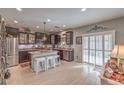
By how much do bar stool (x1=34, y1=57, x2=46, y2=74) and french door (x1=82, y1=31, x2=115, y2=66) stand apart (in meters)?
2.31

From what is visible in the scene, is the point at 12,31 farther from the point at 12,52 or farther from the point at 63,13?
the point at 63,13

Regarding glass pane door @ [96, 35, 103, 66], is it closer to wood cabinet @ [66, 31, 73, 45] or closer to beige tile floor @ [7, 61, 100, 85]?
beige tile floor @ [7, 61, 100, 85]

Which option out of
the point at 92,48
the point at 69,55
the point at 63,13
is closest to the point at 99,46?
the point at 92,48

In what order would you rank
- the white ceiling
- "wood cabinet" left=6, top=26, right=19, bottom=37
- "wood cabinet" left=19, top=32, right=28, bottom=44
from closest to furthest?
the white ceiling, "wood cabinet" left=6, top=26, right=19, bottom=37, "wood cabinet" left=19, top=32, right=28, bottom=44

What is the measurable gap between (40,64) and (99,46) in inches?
108

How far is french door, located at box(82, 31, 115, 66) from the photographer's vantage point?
14.5 ft

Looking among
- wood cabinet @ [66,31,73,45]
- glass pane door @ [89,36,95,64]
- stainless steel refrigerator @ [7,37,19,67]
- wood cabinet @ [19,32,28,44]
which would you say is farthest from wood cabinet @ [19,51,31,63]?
glass pane door @ [89,36,95,64]

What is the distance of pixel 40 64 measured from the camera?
4.78 metres

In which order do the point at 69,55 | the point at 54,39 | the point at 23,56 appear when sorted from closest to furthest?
the point at 23,56
the point at 69,55
the point at 54,39

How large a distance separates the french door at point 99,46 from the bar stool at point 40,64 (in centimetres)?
231
